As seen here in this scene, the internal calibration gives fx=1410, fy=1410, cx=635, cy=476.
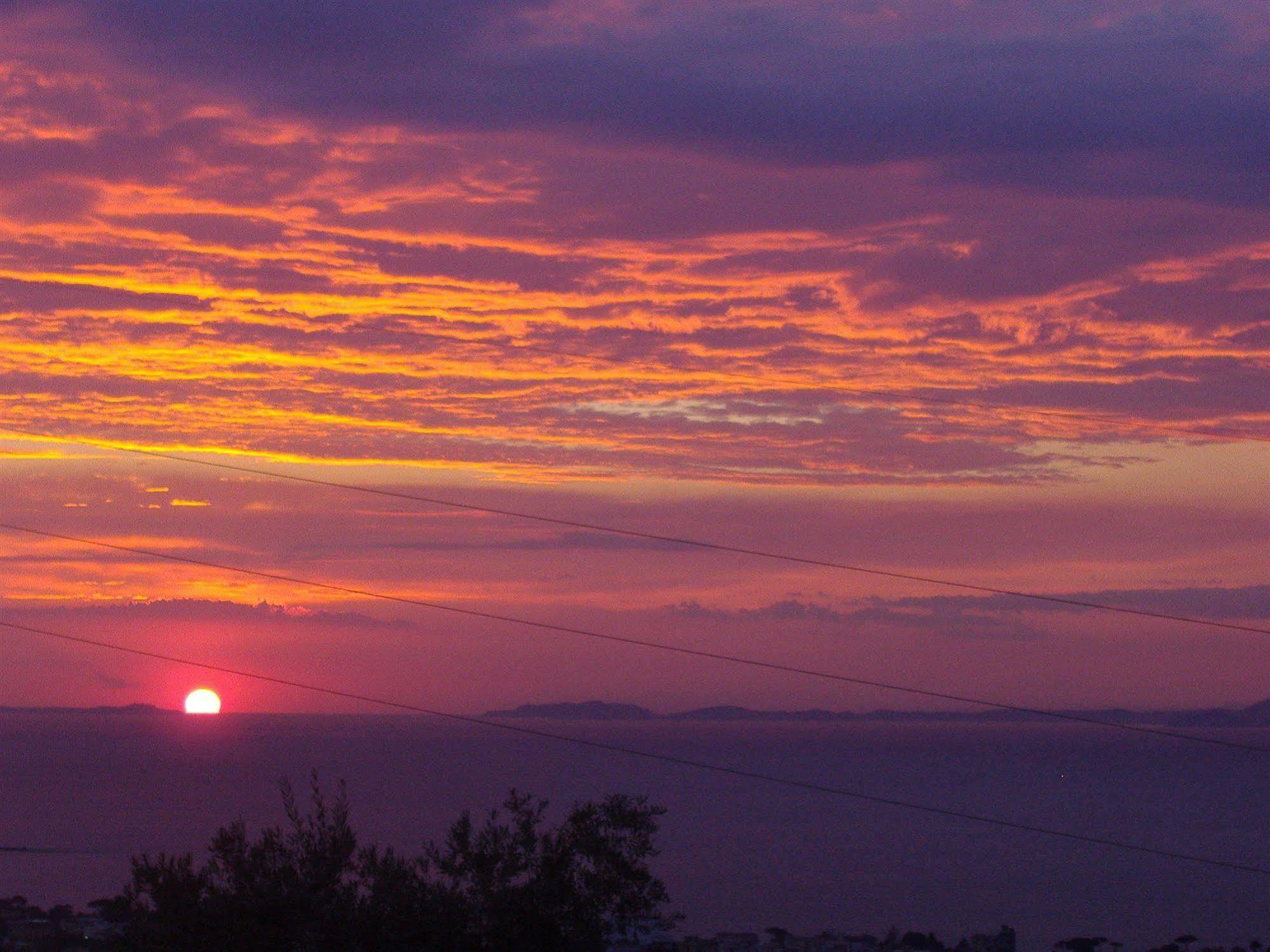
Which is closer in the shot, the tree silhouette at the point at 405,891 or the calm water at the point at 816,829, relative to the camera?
the tree silhouette at the point at 405,891

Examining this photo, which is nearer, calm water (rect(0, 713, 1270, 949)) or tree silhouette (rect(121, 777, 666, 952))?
tree silhouette (rect(121, 777, 666, 952))

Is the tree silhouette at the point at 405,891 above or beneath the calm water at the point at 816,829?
above

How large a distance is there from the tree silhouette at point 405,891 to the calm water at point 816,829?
3965 cm

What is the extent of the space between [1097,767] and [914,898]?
129660mm

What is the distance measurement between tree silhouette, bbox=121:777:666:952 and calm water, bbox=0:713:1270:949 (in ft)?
130

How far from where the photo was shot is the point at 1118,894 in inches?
2931

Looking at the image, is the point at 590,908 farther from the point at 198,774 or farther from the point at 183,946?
the point at 198,774

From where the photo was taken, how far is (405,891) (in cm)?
1576

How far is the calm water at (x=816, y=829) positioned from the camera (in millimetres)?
64062

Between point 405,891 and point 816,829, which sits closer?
point 405,891

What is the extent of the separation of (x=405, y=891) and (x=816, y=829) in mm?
91872

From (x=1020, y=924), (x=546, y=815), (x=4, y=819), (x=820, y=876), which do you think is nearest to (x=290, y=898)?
(x=1020, y=924)

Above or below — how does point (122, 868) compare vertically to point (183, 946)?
below

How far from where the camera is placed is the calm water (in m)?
64.1
